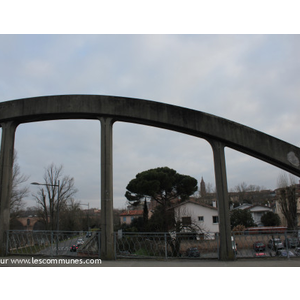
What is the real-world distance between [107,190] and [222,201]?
3.88 meters

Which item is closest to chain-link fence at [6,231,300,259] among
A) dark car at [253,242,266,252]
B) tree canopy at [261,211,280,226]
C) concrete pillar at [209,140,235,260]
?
dark car at [253,242,266,252]

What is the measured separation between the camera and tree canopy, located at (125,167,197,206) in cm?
2684

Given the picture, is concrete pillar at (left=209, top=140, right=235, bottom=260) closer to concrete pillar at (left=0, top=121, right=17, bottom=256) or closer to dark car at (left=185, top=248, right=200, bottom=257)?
dark car at (left=185, top=248, right=200, bottom=257)

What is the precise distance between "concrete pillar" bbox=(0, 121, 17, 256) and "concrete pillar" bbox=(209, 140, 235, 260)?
7.39 m

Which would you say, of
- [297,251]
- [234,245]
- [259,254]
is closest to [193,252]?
[234,245]

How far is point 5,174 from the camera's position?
367 inches

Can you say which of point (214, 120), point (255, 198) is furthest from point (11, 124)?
point (255, 198)

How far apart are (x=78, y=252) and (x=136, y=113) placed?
17.1 ft

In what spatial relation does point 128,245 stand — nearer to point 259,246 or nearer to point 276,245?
point 259,246

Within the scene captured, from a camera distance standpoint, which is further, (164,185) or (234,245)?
A: (164,185)

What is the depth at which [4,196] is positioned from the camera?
30.0 ft

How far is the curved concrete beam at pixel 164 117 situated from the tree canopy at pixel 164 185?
18.1 meters

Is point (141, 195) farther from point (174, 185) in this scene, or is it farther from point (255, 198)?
point (255, 198)

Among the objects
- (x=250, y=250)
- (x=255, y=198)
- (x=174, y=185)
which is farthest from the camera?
(x=255, y=198)
